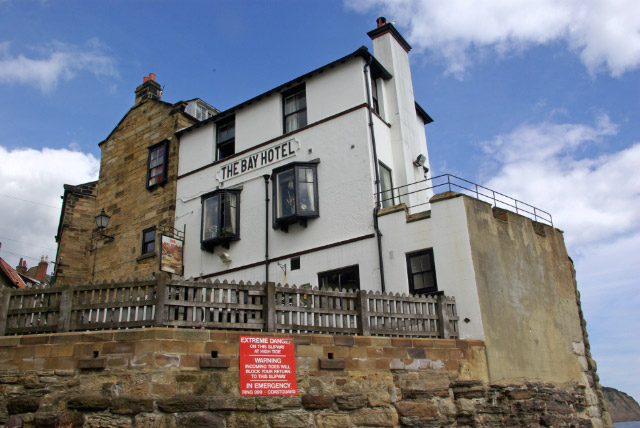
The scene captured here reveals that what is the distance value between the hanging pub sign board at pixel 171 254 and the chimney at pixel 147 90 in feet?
24.4

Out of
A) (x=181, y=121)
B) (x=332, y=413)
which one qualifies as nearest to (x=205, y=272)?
(x=181, y=121)

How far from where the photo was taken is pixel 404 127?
18391 mm

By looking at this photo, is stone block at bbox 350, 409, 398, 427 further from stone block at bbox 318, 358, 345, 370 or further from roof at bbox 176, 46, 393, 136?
roof at bbox 176, 46, 393, 136

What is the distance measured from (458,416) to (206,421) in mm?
5351

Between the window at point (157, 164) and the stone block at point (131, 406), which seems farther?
the window at point (157, 164)

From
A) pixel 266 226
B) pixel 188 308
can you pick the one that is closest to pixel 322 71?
pixel 266 226

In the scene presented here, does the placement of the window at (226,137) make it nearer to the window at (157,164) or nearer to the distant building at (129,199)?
the distant building at (129,199)

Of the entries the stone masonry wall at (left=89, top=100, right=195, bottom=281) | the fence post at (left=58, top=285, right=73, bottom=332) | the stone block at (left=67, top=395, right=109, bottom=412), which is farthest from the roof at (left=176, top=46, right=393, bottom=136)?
the stone block at (left=67, top=395, right=109, bottom=412)

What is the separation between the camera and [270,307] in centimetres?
1092

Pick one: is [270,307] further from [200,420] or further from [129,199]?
[129,199]

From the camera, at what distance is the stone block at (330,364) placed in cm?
1088

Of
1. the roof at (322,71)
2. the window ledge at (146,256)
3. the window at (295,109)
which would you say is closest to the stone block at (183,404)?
the window at (295,109)

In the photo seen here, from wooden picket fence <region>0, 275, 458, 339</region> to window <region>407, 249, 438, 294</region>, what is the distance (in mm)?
2463

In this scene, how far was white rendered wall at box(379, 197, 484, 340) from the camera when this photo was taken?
13188mm
